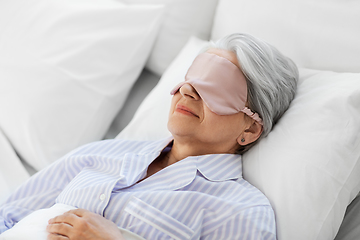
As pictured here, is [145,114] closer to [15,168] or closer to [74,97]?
[74,97]

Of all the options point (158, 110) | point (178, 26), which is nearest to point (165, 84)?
point (158, 110)

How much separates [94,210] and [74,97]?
0.60m

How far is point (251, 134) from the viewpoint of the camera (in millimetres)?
1126

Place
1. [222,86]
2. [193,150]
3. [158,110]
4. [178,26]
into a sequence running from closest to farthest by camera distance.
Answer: [222,86] → [193,150] → [158,110] → [178,26]

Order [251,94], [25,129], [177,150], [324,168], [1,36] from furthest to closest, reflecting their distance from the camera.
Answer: [1,36], [25,129], [177,150], [251,94], [324,168]

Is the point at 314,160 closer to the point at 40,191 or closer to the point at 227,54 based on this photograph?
the point at 227,54

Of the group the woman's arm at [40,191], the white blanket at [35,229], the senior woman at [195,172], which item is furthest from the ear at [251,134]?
the woman's arm at [40,191]

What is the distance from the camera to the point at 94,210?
101 centimetres

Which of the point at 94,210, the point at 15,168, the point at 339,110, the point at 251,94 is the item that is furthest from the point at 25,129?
the point at 339,110

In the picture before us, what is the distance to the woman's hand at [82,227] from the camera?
3.02 feet

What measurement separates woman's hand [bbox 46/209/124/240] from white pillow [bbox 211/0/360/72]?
0.86m

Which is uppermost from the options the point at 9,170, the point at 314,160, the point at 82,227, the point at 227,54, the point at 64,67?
the point at 227,54

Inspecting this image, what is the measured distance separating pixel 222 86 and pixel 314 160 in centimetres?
33

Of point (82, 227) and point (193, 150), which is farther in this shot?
point (193, 150)
